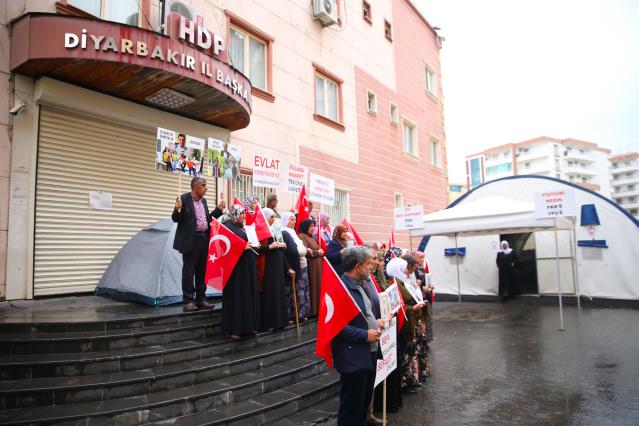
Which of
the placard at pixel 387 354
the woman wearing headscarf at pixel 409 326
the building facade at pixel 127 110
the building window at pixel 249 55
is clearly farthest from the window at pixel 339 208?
the placard at pixel 387 354

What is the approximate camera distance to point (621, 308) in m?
12.2

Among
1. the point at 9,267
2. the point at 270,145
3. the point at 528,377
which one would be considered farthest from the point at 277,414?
A: the point at 270,145

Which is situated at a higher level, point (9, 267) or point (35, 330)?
point (9, 267)

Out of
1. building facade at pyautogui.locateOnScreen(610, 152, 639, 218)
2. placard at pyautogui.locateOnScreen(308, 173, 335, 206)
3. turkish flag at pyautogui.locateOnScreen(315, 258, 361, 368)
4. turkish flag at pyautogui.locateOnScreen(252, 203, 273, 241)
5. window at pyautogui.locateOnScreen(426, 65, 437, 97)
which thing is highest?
building facade at pyautogui.locateOnScreen(610, 152, 639, 218)

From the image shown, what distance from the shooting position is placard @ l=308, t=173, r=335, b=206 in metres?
9.02

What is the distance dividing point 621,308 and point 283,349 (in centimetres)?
1110

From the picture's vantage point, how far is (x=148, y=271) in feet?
23.5

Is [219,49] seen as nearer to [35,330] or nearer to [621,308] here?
[35,330]

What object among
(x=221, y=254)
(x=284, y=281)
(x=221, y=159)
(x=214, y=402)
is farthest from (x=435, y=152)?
(x=214, y=402)

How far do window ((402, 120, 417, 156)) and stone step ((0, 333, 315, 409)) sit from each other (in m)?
15.6

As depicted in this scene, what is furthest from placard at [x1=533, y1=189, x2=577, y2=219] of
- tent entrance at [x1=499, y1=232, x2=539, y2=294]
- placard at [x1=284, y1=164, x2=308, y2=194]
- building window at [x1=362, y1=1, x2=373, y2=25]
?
building window at [x1=362, y1=1, x2=373, y2=25]

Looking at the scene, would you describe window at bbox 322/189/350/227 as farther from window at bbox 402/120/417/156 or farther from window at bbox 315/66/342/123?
window at bbox 402/120/417/156

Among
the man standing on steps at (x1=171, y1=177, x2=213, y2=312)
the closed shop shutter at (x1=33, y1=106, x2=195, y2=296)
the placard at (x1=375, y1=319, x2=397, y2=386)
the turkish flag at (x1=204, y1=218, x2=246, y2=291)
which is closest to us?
the placard at (x1=375, y1=319, x2=397, y2=386)

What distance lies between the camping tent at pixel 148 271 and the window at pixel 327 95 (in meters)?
7.64
